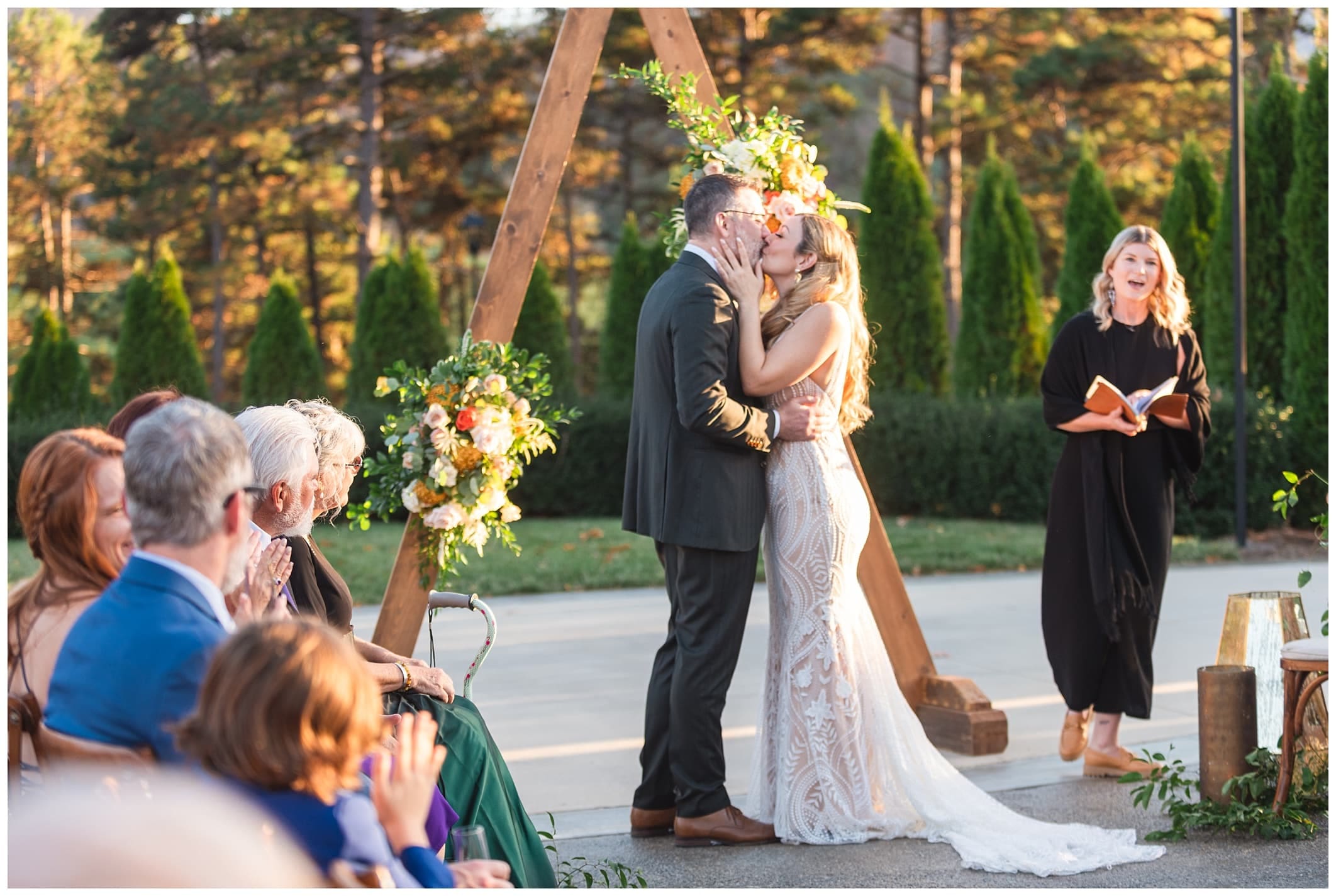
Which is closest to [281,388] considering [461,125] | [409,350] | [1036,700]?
[409,350]

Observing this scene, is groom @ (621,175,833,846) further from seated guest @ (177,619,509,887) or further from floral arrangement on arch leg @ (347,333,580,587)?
seated guest @ (177,619,509,887)

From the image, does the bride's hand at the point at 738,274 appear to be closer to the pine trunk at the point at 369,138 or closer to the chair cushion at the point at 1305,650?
the chair cushion at the point at 1305,650

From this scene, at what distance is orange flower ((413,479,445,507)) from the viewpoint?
441 centimetres

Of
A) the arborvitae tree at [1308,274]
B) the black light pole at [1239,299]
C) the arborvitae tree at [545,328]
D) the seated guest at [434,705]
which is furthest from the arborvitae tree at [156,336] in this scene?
the seated guest at [434,705]

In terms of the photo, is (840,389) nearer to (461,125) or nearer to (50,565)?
(50,565)

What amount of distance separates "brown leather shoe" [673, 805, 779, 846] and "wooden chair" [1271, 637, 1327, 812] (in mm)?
1465

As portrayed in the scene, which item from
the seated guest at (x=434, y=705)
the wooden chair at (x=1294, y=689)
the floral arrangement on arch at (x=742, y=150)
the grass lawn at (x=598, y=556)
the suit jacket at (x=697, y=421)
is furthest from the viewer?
the grass lawn at (x=598, y=556)

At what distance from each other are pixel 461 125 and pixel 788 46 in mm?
5501

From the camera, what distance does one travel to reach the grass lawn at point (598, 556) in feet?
32.3

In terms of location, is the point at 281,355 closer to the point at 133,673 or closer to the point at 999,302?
the point at 999,302

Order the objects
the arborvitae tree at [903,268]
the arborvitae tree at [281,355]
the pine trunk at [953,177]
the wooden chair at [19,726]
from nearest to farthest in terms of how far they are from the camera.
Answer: the wooden chair at [19,726] < the arborvitae tree at [903,268] < the arborvitae tree at [281,355] < the pine trunk at [953,177]

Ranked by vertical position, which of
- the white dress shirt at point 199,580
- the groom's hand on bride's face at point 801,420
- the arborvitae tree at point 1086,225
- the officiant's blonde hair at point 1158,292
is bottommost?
the white dress shirt at point 199,580

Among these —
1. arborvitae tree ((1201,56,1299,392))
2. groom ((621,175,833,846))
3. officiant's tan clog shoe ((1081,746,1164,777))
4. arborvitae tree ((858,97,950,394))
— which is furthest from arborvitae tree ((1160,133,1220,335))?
groom ((621,175,833,846))

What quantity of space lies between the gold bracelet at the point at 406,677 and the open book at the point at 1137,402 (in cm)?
272
